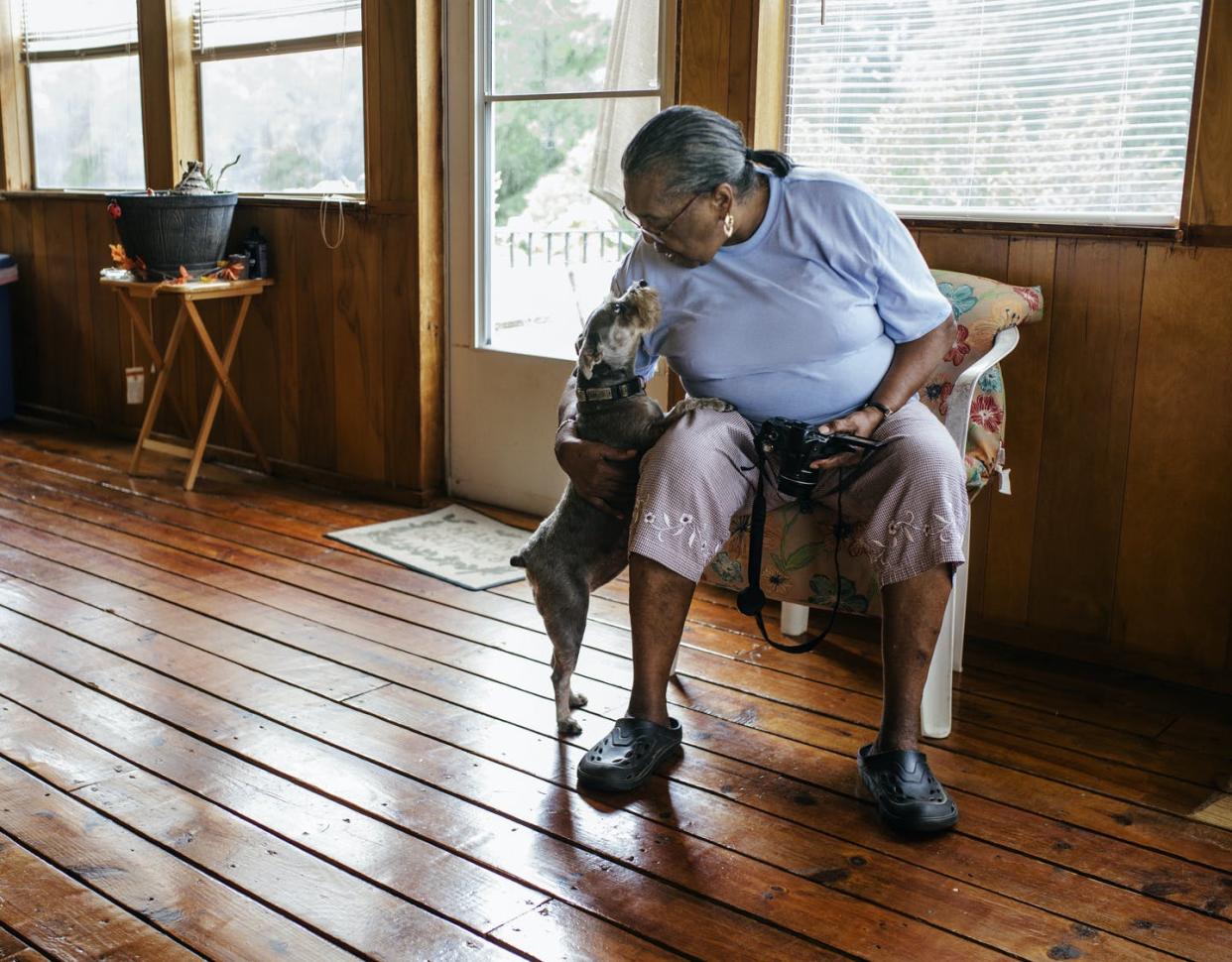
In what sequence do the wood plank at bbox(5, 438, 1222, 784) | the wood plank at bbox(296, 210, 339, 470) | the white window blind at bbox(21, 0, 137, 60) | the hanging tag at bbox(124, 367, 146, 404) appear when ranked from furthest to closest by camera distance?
1. the white window blind at bbox(21, 0, 137, 60)
2. the hanging tag at bbox(124, 367, 146, 404)
3. the wood plank at bbox(296, 210, 339, 470)
4. the wood plank at bbox(5, 438, 1222, 784)

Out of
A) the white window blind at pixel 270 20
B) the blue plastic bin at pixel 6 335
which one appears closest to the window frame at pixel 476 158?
the white window blind at pixel 270 20

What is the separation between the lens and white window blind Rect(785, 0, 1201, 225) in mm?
2520

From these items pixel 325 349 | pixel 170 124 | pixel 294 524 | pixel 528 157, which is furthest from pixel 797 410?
pixel 170 124

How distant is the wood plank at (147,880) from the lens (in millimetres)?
1654

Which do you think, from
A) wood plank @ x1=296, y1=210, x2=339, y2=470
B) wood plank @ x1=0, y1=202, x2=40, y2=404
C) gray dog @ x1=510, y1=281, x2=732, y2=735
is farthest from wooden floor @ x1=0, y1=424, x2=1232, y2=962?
wood plank @ x1=0, y1=202, x2=40, y2=404

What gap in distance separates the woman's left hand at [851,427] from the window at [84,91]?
3.58 metres

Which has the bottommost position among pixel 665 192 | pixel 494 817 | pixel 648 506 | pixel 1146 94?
pixel 494 817

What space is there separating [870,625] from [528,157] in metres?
1.67

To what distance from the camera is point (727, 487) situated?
6.88 feet

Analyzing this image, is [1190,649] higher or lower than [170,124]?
lower

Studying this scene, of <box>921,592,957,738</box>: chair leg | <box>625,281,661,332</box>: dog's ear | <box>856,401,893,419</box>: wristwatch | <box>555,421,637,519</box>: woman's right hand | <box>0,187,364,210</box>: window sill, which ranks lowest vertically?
<box>921,592,957,738</box>: chair leg

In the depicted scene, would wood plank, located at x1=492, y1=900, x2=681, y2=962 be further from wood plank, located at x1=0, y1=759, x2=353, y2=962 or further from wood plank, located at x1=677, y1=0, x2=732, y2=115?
wood plank, located at x1=677, y1=0, x2=732, y2=115

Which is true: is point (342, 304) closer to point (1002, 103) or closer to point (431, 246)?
point (431, 246)

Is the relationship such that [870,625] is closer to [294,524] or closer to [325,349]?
[294,524]
